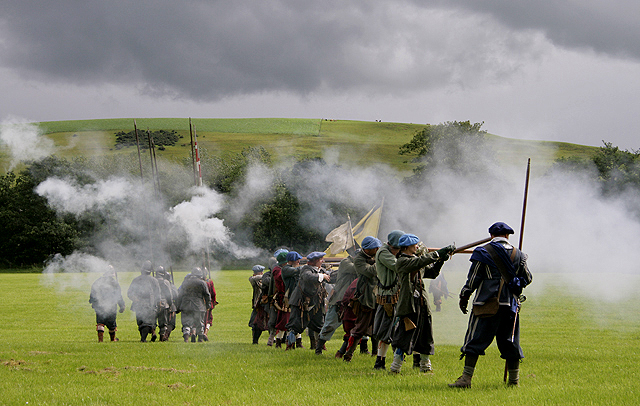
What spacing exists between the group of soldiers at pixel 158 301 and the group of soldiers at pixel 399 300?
257cm

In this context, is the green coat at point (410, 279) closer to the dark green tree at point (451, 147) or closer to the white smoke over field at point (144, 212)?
the white smoke over field at point (144, 212)

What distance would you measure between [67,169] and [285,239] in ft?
85.1

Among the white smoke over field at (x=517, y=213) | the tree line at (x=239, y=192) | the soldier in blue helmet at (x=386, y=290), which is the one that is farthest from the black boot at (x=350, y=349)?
the tree line at (x=239, y=192)

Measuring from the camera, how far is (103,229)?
37.7m

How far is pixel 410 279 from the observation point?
859cm

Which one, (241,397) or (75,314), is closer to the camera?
(241,397)

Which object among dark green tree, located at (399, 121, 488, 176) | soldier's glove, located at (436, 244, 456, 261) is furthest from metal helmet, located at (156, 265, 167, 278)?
dark green tree, located at (399, 121, 488, 176)

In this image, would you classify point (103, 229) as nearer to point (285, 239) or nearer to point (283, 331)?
point (285, 239)

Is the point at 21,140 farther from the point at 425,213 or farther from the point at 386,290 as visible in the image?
the point at 425,213

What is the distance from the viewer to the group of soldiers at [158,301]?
47.7ft

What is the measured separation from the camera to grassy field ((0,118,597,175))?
3383 inches

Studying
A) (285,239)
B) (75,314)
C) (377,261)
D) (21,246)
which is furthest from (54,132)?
(377,261)

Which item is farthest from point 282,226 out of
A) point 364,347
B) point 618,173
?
point 364,347

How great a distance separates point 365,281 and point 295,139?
91.8m
